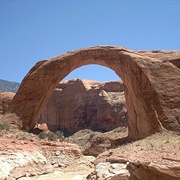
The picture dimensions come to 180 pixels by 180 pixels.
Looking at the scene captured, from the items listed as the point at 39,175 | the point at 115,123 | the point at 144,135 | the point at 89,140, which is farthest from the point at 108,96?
the point at 39,175

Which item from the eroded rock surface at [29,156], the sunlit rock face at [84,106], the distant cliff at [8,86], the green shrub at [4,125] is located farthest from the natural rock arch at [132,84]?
the distant cliff at [8,86]

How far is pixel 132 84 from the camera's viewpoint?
53.1 ft

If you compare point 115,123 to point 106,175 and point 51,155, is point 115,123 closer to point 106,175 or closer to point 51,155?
point 51,155

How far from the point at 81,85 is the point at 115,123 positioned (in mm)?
8226

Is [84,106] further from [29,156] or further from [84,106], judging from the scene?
[29,156]

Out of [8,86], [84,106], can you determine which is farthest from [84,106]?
[8,86]

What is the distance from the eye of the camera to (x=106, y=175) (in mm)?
8008

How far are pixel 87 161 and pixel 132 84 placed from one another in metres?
5.00

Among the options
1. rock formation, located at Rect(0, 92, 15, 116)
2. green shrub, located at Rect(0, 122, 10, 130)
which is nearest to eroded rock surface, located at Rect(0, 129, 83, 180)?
green shrub, located at Rect(0, 122, 10, 130)

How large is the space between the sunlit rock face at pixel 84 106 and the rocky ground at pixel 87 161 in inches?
776

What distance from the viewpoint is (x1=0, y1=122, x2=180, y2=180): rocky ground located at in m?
7.59

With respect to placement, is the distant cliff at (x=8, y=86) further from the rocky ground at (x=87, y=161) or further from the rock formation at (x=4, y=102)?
the rocky ground at (x=87, y=161)

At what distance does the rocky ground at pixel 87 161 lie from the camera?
24.9ft

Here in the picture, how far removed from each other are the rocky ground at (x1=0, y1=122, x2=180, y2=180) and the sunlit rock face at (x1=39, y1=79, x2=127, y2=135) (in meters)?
19.7
